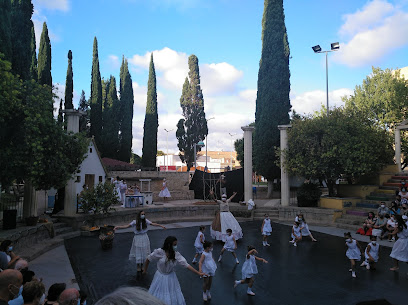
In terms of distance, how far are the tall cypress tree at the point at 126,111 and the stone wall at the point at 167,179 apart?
11.7 meters

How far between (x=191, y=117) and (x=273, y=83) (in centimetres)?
1961

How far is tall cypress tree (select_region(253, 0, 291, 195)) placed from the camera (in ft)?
91.7

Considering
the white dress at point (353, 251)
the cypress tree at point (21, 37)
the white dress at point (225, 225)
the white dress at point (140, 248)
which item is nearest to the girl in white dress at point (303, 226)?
the white dress at point (225, 225)

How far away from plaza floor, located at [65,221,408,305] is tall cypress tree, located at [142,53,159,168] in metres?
27.8

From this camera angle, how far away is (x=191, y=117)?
45.8 m

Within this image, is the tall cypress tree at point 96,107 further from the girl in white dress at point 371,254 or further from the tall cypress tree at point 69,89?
the girl in white dress at point 371,254

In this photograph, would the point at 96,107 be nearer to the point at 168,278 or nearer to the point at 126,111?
the point at 126,111

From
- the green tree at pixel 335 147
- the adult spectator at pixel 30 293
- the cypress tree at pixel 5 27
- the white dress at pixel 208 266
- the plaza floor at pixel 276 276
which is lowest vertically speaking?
the plaza floor at pixel 276 276

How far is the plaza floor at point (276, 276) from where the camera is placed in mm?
7898

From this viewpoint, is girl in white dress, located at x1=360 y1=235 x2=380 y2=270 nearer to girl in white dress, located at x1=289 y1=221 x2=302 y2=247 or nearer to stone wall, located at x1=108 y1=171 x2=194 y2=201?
girl in white dress, located at x1=289 y1=221 x2=302 y2=247

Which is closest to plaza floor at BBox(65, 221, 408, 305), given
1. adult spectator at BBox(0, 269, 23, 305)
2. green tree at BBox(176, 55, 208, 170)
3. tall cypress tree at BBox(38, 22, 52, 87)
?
adult spectator at BBox(0, 269, 23, 305)

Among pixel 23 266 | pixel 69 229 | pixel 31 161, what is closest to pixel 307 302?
pixel 23 266

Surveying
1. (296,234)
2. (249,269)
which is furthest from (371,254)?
(249,269)

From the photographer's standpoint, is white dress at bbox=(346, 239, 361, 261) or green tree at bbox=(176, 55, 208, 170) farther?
green tree at bbox=(176, 55, 208, 170)
